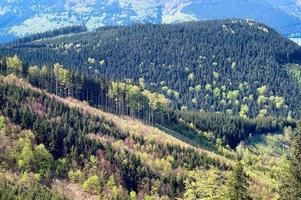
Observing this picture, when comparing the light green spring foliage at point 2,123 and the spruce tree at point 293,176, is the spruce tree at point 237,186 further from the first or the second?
the light green spring foliage at point 2,123

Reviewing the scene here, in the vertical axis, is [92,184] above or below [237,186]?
below

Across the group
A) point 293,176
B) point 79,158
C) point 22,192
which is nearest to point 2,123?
point 79,158

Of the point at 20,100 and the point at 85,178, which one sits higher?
the point at 20,100

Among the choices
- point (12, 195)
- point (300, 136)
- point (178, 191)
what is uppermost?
point (300, 136)

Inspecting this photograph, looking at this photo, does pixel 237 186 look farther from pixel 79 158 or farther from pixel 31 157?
pixel 79 158

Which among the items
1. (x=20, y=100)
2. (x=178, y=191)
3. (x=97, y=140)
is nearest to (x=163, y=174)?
(x=178, y=191)

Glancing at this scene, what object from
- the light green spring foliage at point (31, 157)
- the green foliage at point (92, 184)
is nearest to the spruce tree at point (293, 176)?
the green foliage at point (92, 184)

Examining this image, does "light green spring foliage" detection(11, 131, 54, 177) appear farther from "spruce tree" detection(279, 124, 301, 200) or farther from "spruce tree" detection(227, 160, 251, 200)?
"spruce tree" detection(227, 160, 251, 200)

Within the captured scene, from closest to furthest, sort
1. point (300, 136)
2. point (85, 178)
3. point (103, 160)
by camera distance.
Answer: point (300, 136) < point (85, 178) < point (103, 160)

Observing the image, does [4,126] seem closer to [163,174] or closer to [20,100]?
[20,100]
